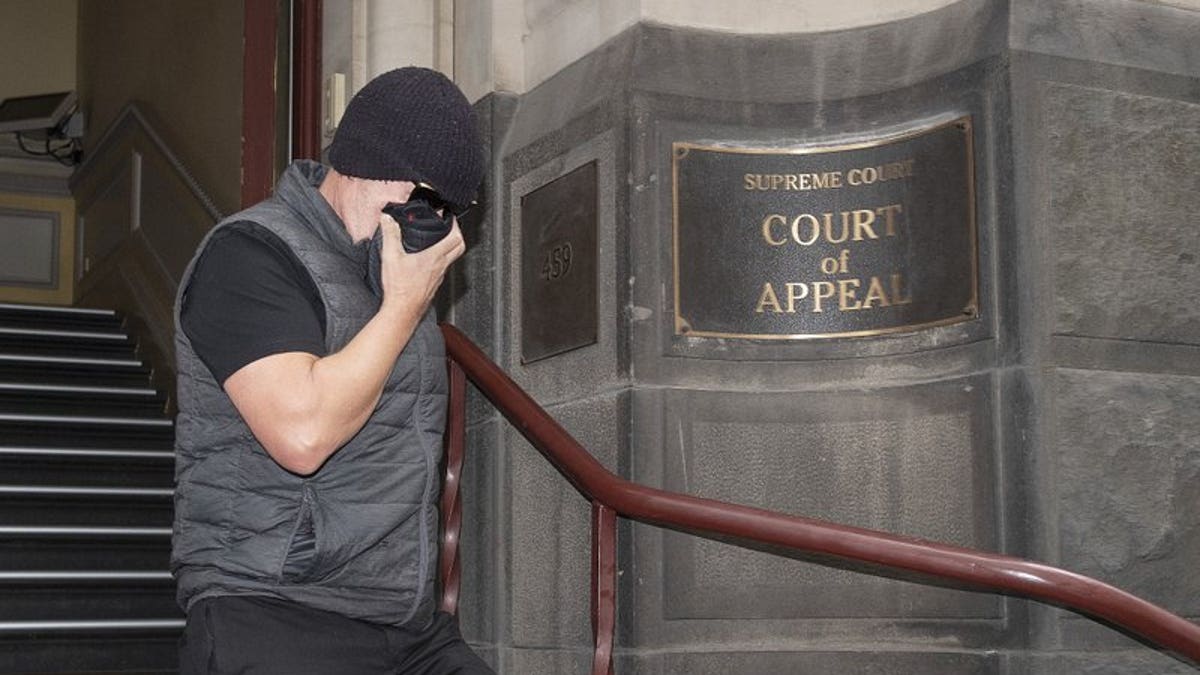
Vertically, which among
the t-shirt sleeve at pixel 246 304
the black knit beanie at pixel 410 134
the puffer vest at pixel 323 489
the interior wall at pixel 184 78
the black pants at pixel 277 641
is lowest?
the black pants at pixel 277 641

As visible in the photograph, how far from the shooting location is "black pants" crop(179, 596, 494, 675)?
2266 millimetres

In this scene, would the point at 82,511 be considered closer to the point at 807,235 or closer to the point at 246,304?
the point at 807,235

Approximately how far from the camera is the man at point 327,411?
2268 mm

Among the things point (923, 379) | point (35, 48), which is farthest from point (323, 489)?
point (35, 48)

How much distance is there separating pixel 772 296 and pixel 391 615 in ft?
6.27

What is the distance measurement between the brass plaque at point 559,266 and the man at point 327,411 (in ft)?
5.71

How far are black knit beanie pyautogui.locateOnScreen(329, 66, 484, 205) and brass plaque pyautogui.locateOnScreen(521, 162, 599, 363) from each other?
177 cm

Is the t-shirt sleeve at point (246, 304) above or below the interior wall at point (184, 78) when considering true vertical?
below

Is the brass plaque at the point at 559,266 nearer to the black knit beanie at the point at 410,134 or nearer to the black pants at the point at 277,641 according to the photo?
the black knit beanie at the point at 410,134

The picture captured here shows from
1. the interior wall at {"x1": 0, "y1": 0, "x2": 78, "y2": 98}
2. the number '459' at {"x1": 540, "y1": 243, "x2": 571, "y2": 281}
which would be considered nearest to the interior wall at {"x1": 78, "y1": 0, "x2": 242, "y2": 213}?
the interior wall at {"x1": 0, "y1": 0, "x2": 78, "y2": 98}

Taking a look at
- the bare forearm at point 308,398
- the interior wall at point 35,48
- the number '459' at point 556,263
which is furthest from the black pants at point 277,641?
the interior wall at point 35,48

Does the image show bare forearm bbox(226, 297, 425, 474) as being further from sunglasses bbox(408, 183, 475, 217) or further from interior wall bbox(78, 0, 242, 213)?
interior wall bbox(78, 0, 242, 213)

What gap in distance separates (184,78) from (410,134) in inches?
235

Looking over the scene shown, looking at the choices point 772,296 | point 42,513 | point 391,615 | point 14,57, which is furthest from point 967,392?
point 14,57
